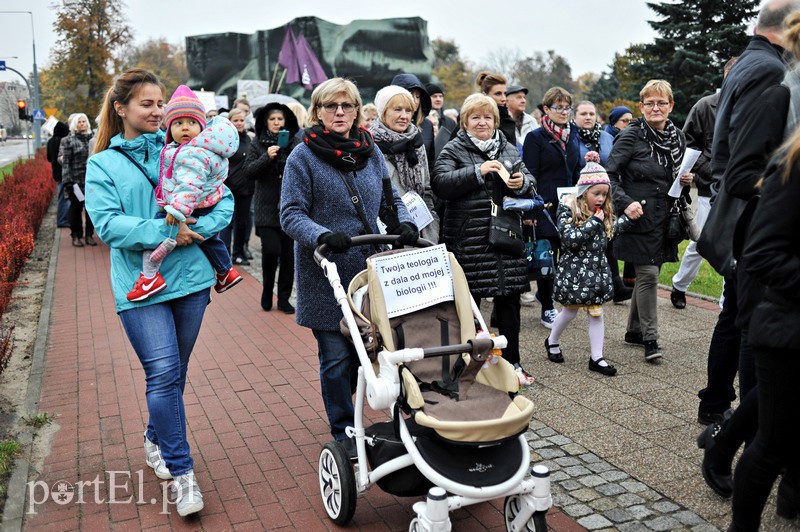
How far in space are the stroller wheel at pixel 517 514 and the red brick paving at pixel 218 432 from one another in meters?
0.33

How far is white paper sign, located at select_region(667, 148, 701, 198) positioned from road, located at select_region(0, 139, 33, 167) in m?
43.6

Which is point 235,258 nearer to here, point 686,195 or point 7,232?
point 7,232

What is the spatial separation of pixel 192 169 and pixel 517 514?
7.43 ft

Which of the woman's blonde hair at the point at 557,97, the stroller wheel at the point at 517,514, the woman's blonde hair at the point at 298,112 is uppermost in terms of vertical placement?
the woman's blonde hair at the point at 557,97

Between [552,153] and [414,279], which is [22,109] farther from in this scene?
[414,279]

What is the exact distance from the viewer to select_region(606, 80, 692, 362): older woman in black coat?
21.2ft

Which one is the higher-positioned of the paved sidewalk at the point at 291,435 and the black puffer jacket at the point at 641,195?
the black puffer jacket at the point at 641,195

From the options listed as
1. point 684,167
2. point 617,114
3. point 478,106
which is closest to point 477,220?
point 478,106

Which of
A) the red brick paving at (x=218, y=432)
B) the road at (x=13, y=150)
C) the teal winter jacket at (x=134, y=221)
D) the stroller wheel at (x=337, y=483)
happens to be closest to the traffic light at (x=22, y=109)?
the road at (x=13, y=150)

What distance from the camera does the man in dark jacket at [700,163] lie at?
6.83 metres

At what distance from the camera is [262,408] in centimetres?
553

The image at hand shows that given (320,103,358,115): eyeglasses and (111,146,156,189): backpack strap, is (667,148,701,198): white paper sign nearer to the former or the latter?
(320,103,358,115): eyeglasses

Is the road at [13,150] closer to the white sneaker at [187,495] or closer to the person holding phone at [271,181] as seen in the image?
the person holding phone at [271,181]

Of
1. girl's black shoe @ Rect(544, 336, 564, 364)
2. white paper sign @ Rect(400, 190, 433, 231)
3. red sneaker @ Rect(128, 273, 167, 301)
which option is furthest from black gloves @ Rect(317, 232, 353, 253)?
girl's black shoe @ Rect(544, 336, 564, 364)
